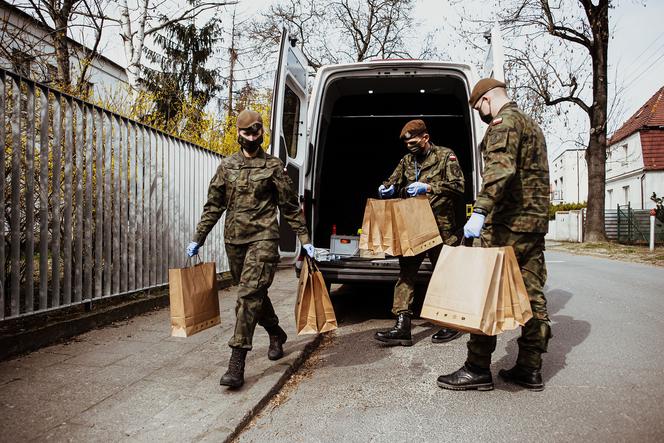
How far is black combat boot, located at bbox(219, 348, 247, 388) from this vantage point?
3.24 m

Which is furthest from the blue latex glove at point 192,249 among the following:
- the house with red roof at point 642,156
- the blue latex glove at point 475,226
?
the house with red roof at point 642,156

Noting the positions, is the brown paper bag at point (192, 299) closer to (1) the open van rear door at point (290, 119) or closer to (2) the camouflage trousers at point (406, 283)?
(1) the open van rear door at point (290, 119)

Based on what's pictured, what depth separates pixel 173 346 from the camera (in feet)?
13.9

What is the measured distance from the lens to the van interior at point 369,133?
21.1 feet

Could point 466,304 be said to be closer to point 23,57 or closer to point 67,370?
point 67,370

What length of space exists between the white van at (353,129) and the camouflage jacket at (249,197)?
34.9 inches

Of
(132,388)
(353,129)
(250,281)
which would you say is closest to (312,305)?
(250,281)

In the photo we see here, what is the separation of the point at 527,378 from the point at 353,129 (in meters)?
5.18

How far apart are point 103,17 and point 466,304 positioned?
20.1ft

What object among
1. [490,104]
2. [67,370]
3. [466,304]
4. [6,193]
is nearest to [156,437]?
[67,370]

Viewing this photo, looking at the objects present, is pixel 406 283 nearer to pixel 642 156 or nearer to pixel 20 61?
pixel 20 61

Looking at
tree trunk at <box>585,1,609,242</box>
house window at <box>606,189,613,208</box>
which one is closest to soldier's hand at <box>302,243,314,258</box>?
tree trunk at <box>585,1,609,242</box>

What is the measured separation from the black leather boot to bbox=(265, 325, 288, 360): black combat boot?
1.71 m

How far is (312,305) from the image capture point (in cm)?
366
